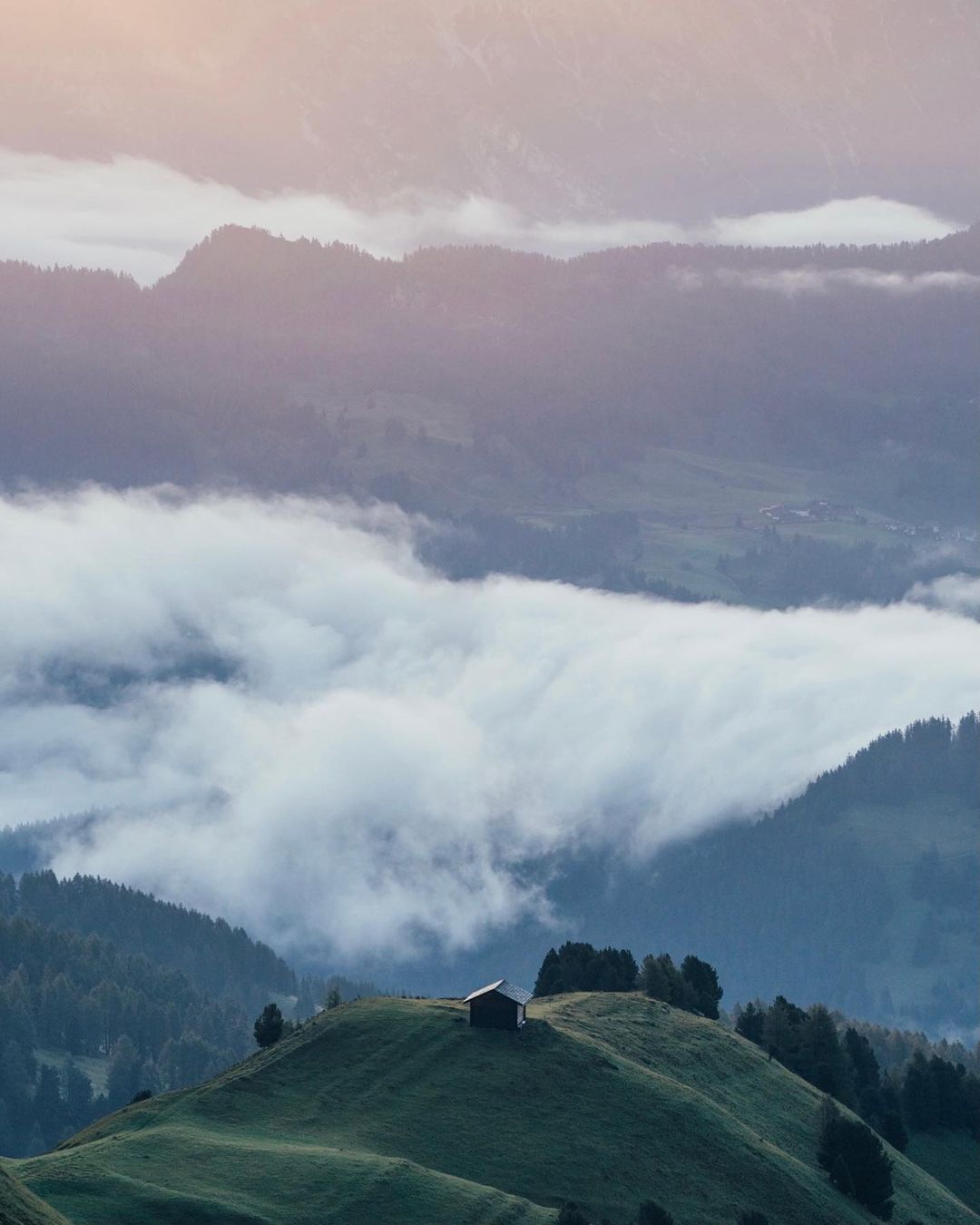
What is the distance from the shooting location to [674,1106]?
151375 mm

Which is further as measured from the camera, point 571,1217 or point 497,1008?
point 497,1008

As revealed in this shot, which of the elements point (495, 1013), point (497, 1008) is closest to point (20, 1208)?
point (497, 1008)

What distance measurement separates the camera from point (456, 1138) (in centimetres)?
13900

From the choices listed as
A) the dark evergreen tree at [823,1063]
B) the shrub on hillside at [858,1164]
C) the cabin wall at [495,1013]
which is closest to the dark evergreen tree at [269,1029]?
the cabin wall at [495,1013]

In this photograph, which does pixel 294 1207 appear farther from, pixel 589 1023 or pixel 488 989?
pixel 589 1023

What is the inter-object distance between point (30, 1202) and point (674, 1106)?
193ft

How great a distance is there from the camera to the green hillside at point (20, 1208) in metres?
97.6

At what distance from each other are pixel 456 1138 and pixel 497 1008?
17145 millimetres

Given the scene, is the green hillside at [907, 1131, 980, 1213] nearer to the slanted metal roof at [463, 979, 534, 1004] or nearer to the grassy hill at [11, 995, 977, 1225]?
the grassy hill at [11, 995, 977, 1225]

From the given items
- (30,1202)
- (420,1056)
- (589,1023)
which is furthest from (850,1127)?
(30,1202)

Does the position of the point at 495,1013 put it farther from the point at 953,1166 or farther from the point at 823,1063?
the point at 953,1166

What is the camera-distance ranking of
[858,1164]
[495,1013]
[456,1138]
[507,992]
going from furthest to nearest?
1. [858,1164]
2. [495,1013]
3. [507,992]
4. [456,1138]

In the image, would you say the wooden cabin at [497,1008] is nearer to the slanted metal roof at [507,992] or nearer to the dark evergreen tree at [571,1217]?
the slanted metal roof at [507,992]

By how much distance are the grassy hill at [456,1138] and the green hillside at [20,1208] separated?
12.6 meters
